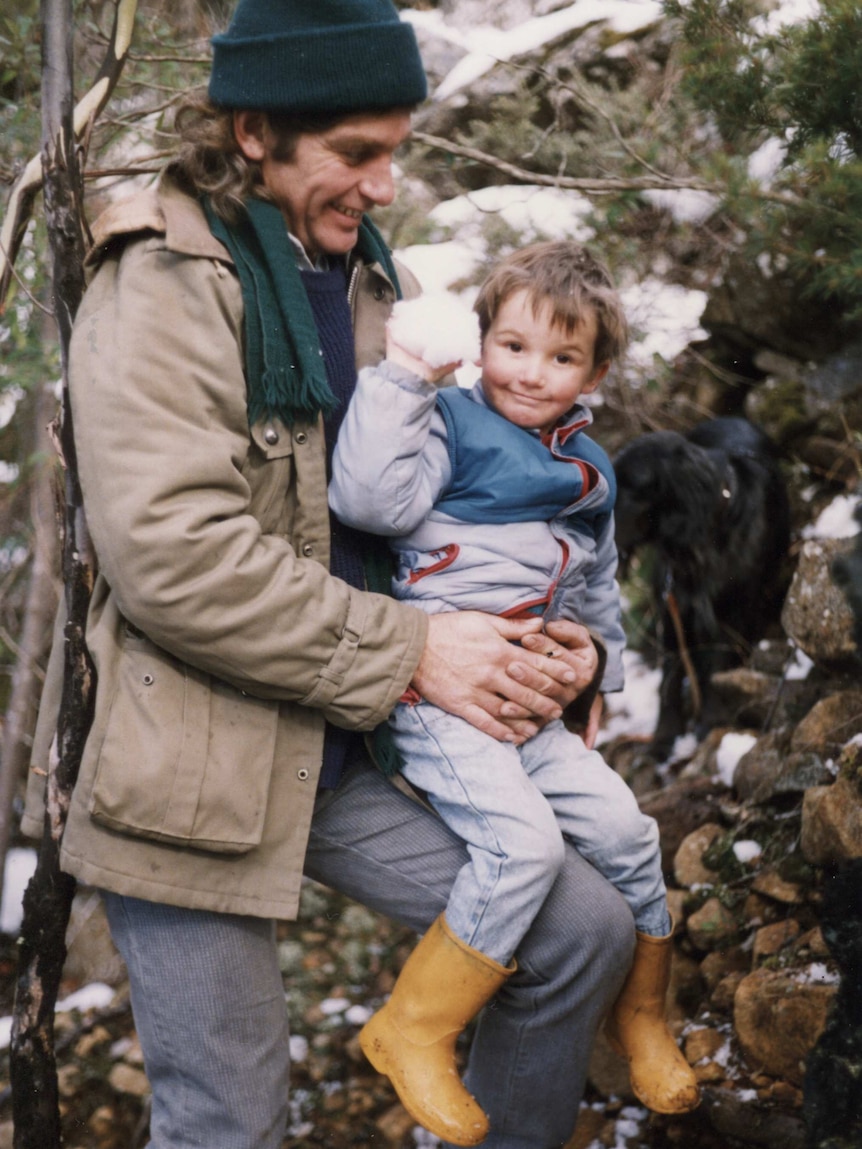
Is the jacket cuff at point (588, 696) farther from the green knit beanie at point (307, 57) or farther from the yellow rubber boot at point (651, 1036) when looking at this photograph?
the green knit beanie at point (307, 57)

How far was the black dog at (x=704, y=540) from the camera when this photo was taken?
413 cm

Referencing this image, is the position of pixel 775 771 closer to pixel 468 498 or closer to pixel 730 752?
pixel 730 752

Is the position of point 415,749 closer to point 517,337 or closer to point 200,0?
point 517,337

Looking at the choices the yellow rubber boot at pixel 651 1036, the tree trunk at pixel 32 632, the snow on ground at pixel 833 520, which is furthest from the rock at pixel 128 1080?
the snow on ground at pixel 833 520

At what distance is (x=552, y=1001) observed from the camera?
6.10ft

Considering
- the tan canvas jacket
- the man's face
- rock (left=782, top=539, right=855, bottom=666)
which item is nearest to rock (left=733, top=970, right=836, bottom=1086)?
rock (left=782, top=539, right=855, bottom=666)

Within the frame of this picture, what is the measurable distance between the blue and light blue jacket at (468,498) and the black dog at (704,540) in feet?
6.84

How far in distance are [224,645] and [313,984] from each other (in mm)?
2498

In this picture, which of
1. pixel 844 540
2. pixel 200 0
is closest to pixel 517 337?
pixel 844 540

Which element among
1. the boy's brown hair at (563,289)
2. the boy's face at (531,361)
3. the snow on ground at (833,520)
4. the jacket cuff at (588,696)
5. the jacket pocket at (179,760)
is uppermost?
the boy's brown hair at (563,289)

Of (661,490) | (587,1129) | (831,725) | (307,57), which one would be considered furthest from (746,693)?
(307,57)

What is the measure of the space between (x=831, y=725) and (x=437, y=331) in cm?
207

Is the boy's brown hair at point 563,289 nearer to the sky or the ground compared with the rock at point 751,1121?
nearer to the sky

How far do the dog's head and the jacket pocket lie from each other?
261cm
